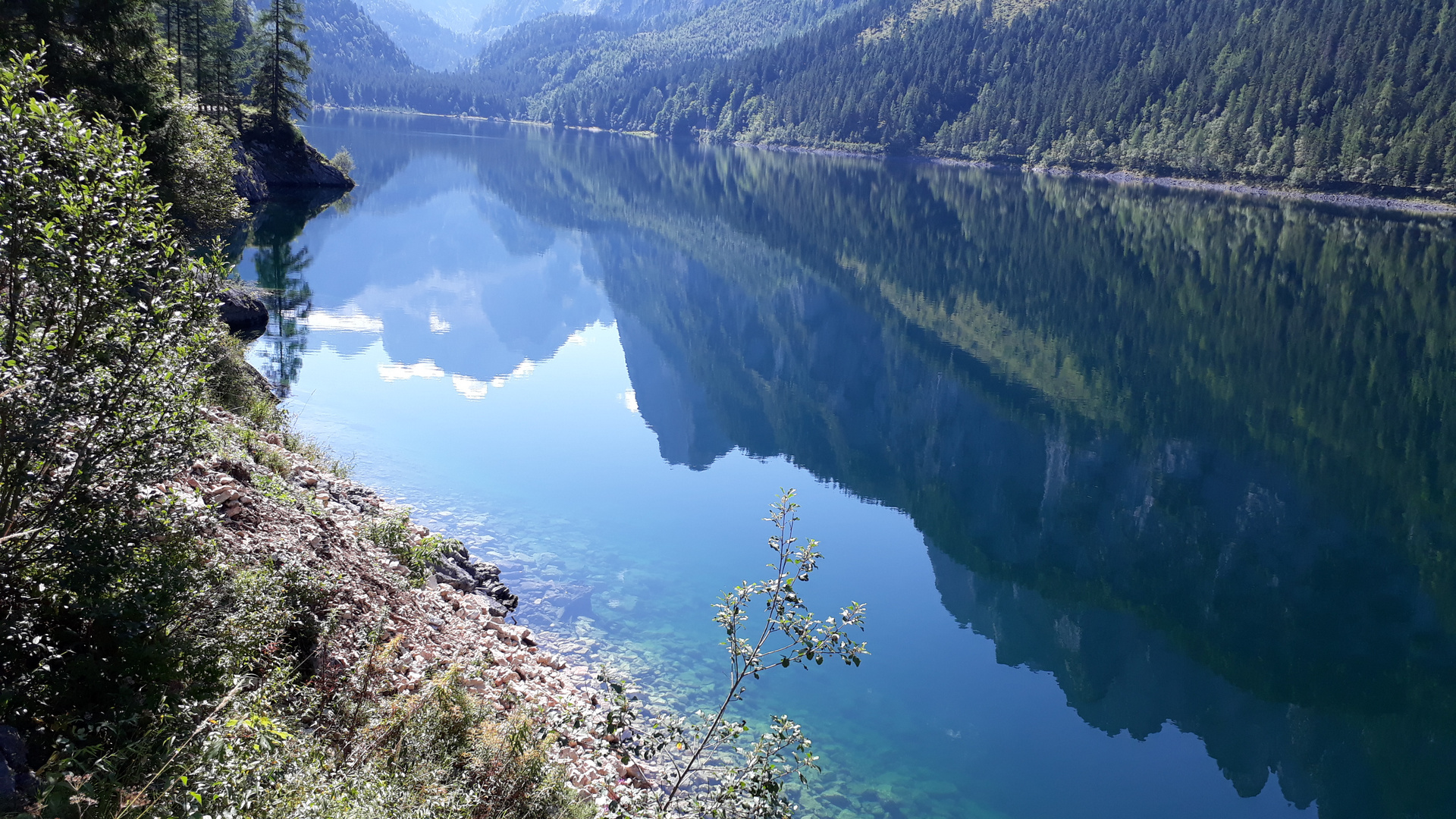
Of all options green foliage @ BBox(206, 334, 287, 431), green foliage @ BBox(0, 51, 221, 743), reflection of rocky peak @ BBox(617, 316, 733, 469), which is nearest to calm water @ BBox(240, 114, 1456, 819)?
reflection of rocky peak @ BBox(617, 316, 733, 469)

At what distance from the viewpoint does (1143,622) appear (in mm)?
18188

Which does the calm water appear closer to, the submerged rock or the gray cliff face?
the submerged rock

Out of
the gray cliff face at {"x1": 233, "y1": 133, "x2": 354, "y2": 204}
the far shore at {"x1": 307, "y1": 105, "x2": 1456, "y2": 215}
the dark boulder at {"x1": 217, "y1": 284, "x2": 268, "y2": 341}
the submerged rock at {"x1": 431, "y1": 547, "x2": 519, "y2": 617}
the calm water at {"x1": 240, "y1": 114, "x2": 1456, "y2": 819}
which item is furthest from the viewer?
the far shore at {"x1": 307, "y1": 105, "x2": 1456, "y2": 215}

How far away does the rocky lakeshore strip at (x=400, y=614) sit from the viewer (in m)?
9.26

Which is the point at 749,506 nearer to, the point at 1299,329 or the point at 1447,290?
the point at 1299,329

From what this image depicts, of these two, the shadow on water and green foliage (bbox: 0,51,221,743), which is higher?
the shadow on water

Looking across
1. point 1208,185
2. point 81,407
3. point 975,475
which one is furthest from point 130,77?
point 1208,185

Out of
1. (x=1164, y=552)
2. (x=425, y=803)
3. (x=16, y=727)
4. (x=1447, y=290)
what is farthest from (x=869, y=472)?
(x=1447, y=290)

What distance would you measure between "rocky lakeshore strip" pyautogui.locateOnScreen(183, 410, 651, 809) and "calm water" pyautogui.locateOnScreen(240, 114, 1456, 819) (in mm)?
1972

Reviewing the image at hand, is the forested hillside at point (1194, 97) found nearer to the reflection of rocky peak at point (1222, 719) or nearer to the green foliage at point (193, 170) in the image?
the reflection of rocky peak at point (1222, 719)

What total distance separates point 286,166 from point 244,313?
45363mm

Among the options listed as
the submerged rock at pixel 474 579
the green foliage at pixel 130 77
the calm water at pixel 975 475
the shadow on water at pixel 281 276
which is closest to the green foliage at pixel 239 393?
the calm water at pixel 975 475

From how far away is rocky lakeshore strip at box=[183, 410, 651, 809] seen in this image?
926 centimetres

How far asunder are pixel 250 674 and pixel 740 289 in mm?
44023
